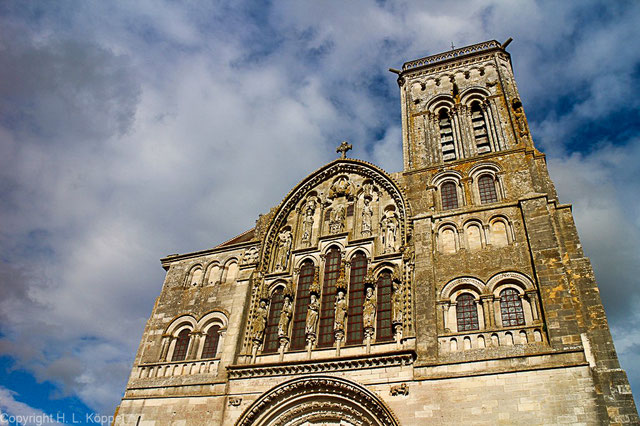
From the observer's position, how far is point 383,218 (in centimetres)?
1952

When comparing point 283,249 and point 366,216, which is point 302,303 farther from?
point 366,216

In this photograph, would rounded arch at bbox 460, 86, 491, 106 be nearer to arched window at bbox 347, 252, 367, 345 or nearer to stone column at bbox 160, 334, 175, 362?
arched window at bbox 347, 252, 367, 345

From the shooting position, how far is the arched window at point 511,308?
14883mm

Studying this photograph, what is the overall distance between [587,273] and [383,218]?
7632mm

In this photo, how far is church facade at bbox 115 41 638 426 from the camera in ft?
44.9

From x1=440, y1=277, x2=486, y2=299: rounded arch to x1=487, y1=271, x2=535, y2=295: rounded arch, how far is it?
39cm

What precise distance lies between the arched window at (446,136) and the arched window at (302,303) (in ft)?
27.2

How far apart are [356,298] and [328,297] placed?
117 cm

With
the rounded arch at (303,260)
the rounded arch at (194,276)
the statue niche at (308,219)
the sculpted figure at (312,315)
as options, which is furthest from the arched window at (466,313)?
the rounded arch at (194,276)

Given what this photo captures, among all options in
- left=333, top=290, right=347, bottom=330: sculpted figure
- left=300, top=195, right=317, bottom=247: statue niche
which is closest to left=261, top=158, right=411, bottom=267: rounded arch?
left=300, top=195, right=317, bottom=247: statue niche

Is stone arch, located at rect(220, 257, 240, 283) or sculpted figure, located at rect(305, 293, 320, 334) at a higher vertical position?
stone arch, located at rect(220, 257, 240, 283)

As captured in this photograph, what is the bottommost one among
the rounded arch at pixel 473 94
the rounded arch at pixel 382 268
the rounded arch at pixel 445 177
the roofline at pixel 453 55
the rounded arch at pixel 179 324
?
the rounded arch at pixel 179 324

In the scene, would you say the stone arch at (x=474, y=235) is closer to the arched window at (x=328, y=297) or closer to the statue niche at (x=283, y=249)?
the arched window at (x=328, y=297)

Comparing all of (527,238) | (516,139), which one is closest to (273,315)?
(527,238)
